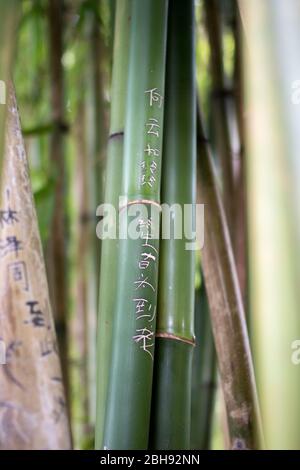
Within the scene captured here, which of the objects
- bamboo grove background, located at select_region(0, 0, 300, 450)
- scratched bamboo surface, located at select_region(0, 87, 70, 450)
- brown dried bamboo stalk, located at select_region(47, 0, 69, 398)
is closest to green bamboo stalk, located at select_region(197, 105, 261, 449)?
bamboo grove background, located at select_region(0, 0, 300, 450)

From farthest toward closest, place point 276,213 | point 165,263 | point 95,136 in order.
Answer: point 95,136 < point 165,263 < point 276,213

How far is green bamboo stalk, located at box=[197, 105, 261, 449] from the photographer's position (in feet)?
1.39

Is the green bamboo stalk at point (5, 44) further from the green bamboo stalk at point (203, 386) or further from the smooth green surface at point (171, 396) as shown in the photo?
the green bamboo stalk at point (203, 386)

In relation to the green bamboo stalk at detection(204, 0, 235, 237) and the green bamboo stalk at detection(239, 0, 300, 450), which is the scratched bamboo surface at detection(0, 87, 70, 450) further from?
the green bamboo stalk at detection(204, 0, 235, 237)

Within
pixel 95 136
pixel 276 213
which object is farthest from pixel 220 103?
pixel 276 213

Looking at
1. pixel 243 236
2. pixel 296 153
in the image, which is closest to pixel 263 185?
pixel 296 153

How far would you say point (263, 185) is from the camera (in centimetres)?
28

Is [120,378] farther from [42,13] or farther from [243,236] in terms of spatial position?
[42,13]

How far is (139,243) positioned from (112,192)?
0.06 metres

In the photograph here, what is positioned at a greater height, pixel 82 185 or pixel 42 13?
pixel 42 13

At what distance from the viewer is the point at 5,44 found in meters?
0.31

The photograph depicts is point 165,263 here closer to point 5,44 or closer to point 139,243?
point 139,243
